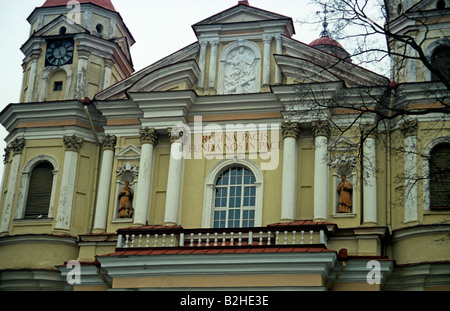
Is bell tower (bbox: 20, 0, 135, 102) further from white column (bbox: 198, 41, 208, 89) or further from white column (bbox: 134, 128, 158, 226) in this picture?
white column (bbox: 198, 41, 208, 89)

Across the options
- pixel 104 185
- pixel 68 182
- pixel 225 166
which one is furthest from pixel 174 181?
pixel 68 182

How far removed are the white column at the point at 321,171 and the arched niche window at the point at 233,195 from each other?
5.86 feet

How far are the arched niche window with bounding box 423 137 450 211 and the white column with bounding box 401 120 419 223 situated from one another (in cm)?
29

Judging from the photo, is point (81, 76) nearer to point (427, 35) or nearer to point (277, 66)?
point (277, 66)

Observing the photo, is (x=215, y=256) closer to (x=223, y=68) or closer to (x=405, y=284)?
(x=405, y=284)

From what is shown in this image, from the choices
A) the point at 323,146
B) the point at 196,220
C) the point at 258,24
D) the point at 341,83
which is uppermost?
the point at 258,24

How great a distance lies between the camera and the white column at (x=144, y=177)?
25453 millimetres

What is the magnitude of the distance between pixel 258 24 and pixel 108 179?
270 inches

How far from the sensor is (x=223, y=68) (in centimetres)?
2708

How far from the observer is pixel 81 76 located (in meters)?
28.4

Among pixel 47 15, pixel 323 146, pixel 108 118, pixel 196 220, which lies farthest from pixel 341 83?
pixel 47 15

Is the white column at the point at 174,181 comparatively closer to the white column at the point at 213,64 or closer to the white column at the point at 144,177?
the white column at the point at 144,177

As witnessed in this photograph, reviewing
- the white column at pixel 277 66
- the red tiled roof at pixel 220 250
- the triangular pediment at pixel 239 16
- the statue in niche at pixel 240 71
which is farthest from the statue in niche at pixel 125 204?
the triangular pediment at pixel 239 16
